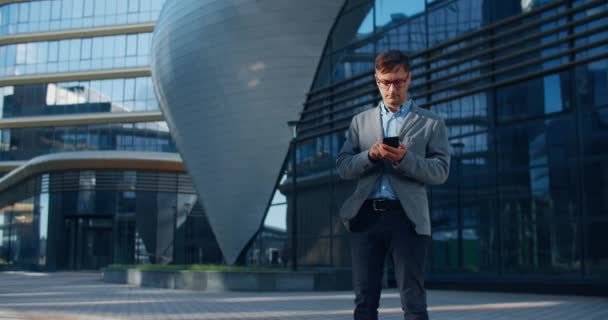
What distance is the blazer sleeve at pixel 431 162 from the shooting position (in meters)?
2.72

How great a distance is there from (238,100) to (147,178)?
16828mm

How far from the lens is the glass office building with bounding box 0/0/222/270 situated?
3300 cm

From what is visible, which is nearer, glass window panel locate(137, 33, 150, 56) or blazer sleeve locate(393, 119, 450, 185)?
blazer sleeve locate(393, 119, 450, 185)

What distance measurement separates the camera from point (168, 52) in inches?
781

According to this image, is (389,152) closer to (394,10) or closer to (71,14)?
(394,10)

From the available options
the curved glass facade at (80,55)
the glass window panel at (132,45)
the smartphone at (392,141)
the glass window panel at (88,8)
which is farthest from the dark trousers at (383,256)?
the glass window panel at (88,8)

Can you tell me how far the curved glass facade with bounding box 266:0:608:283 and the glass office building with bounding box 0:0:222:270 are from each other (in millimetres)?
18574

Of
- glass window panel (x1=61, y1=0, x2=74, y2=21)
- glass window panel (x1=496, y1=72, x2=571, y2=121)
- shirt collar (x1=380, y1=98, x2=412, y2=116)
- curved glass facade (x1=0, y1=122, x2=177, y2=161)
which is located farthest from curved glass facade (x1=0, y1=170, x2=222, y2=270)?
shirt collar (x1=380, y1=98, x2=412, y2=116)

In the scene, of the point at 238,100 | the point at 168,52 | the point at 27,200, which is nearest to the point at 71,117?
the point at 27,200

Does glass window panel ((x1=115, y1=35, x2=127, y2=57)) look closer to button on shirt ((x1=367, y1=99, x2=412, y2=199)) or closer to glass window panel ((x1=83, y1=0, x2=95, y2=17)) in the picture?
glass window panel ((x1=83, y1=0, x2=95, y2=17))

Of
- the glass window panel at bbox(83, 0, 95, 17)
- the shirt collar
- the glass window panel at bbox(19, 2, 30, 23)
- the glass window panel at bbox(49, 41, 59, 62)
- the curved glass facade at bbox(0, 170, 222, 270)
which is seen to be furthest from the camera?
the glass window panel at bbox(19, 2, 30, 23)

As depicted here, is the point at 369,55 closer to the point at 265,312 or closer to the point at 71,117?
the point at 265,312

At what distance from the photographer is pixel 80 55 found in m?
39.7

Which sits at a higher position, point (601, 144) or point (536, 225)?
point (601, 144)
